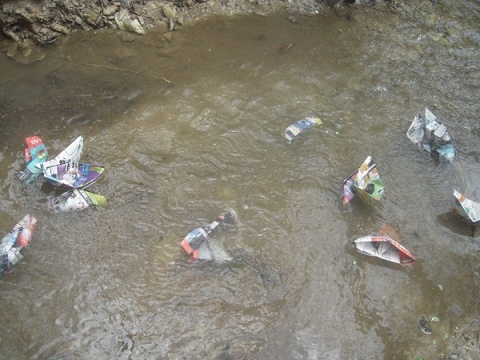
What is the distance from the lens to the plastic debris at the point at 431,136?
3.28 m

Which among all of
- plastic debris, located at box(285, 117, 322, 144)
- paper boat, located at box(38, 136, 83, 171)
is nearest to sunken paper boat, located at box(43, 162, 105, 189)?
paper boat, located at box(38, 136, 83, 171)

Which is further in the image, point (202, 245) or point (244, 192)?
point (244, 192)

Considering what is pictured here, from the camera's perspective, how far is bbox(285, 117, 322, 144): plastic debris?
3344mm

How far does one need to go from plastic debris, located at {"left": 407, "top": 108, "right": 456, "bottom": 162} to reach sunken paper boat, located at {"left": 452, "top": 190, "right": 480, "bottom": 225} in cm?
49

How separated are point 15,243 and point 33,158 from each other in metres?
0.78

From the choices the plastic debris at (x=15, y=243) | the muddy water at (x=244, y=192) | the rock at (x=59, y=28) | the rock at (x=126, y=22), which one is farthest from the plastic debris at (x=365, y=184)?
the rock at (x=59, y=28)

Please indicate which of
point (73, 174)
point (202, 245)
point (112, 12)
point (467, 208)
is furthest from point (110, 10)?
point (467, 208)

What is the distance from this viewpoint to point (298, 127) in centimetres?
338

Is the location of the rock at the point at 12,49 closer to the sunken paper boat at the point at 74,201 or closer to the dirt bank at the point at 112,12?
the dirt bank at the point at 112,12

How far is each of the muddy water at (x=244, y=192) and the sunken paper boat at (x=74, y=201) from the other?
63 millimetres

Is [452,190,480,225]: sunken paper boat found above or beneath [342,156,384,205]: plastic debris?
beneath

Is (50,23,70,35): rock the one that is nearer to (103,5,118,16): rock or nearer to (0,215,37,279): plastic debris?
(103,5,118,16): rock

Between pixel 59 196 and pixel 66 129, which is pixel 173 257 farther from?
pixel 66 129

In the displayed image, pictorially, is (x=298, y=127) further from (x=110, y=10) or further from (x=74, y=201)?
(x=110, y=10)
